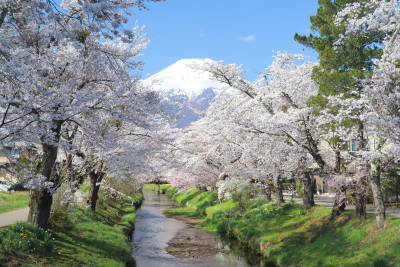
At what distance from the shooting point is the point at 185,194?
4828cm

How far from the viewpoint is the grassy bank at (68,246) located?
9258 mm

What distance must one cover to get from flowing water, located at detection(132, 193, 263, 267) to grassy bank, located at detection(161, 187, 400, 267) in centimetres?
116

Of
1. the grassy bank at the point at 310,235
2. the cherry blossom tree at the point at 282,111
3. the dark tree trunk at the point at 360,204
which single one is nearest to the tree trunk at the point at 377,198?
the grassy bank at the point at 310,235

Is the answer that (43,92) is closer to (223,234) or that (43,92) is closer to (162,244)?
(162,244)

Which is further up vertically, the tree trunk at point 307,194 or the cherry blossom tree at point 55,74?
the cherry blossom tree at point 55,74

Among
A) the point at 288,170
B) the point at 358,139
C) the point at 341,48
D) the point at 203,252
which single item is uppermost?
the point at 341,48

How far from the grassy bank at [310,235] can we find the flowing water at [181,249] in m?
1.16

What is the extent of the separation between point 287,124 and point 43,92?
1064 cm

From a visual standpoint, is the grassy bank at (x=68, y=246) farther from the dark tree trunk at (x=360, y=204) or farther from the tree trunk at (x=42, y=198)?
the dark tree trunk at (x=360, y=204)

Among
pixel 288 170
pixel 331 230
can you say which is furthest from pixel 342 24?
pixel 331 230

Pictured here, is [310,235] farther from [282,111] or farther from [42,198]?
[42,198]

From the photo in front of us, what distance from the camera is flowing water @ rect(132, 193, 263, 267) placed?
1591cm

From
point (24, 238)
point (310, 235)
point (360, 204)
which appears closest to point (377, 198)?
point (360, 204)

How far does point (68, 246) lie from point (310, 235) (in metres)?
10.5
